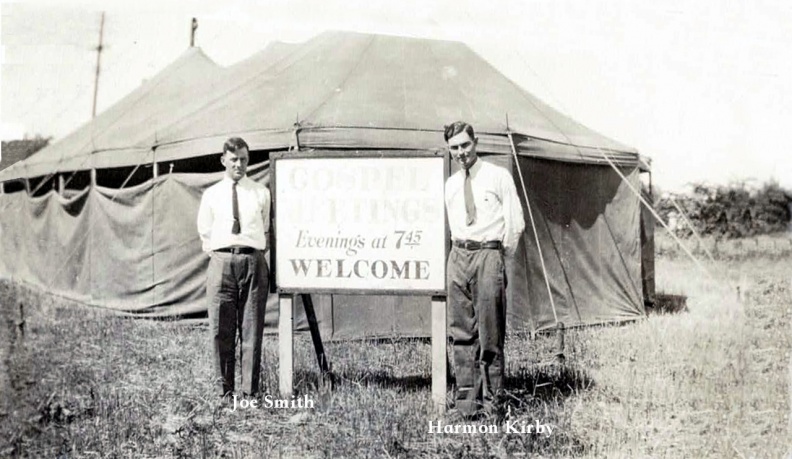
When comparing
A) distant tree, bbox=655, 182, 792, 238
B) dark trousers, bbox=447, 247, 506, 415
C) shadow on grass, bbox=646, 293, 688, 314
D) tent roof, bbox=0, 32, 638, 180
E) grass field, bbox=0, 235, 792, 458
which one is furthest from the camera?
distant tree, bbox=655, 182, 792, 238

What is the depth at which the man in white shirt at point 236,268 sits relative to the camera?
14.7 feet

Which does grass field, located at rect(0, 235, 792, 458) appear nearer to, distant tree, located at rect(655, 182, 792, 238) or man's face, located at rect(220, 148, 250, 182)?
man's face, located at rect(220, 148, 250, 182)

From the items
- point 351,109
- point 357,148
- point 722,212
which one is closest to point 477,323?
point 357,148

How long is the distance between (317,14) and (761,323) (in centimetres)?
499

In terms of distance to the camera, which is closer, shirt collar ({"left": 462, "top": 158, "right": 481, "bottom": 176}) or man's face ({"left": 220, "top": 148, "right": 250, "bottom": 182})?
shirt collar ({"left": 462, "top": 158, "right": 481, "bottom": 176})

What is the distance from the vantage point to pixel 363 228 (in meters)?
4.51

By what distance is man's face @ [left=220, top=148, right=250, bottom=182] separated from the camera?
4.51m

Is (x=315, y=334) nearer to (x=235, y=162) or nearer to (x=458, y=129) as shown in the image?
(x=235, y=162)

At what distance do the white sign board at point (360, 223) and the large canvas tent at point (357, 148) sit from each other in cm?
225

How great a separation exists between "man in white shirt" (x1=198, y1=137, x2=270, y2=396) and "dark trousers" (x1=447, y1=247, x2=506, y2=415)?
4.02ft

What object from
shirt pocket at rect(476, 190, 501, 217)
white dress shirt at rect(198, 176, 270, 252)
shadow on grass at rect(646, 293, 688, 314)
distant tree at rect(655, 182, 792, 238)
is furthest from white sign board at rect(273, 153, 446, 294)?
distant tree at rect(655, 182, 792, 238)

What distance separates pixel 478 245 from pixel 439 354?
741 millimetres

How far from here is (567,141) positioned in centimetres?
756

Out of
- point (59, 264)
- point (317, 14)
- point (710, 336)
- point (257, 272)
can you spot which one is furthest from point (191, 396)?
point (59, 264)
